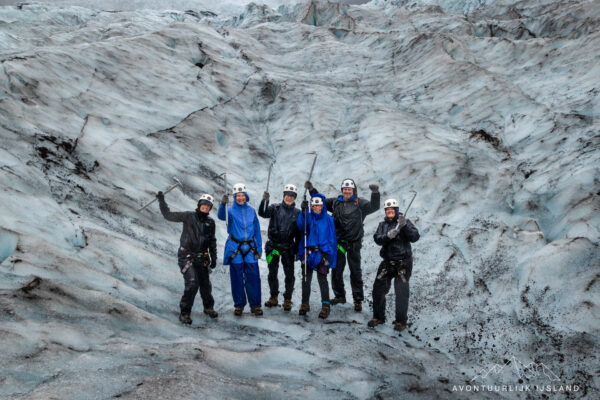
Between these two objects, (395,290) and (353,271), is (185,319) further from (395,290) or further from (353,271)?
(395,290)

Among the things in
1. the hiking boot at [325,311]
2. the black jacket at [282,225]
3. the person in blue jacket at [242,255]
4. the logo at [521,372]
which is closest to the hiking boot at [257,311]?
the person in blue jacket at [242,255]

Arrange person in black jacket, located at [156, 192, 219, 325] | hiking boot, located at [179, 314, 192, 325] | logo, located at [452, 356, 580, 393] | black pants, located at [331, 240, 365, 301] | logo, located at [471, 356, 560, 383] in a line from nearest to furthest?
logo, located at [452, 356, 580, 393] → logo, located at [471, 356, 560, 383] → hiking boot, located at [179, 314, 192, 325] → person in black jacket, located at [156, 192, 219, 325] → black pants, located at [331, 240, 365, 301]

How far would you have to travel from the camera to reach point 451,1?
5166 cm

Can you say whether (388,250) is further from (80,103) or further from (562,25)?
(562,25)

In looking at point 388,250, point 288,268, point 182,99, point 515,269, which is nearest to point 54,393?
point 288,268

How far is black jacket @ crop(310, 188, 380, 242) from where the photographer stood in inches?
308

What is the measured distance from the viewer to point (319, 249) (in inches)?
294

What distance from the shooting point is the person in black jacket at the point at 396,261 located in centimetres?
695

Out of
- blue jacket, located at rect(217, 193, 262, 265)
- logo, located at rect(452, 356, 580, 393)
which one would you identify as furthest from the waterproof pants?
blue jacket, located at rect(217, 193, 262, 265)

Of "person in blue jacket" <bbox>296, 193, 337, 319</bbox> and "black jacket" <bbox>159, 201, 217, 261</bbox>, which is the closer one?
"black jacket" <bbox>159, 201, 217, 261</bbox>

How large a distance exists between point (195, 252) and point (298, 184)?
24.2 feet

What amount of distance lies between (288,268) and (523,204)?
6342 millimetres

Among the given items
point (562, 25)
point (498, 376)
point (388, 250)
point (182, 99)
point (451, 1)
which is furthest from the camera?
point (451, 1)

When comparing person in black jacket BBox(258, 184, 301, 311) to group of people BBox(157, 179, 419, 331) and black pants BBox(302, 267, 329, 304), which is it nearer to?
group of people BBox(157, 179, 419, 331)
